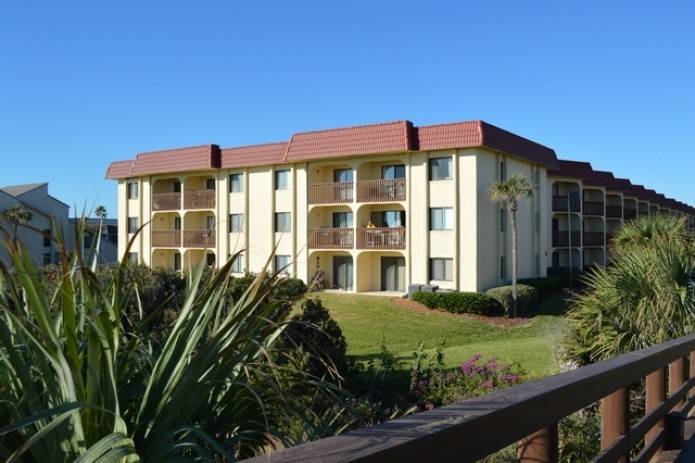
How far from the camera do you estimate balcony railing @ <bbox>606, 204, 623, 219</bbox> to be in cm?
5362

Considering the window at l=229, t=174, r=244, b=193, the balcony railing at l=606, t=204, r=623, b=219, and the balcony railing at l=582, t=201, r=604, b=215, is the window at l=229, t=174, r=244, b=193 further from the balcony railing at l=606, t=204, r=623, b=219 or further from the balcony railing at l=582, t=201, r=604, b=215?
the balcony railing at l=606, t=204, r=623, b=219

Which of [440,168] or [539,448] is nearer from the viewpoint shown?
[539,448]

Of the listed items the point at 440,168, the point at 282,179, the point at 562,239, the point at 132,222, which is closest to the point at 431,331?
the point at 440,168

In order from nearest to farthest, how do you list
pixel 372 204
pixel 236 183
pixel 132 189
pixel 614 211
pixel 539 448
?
1. pixel 539 448
2. pixel 372 204
3. pixel 236 183
4. pixel 132 189
5. pixel 614 211

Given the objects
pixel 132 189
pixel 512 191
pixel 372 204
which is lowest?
pixel 372 204

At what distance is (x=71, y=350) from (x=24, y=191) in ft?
236

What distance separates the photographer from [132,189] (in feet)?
160

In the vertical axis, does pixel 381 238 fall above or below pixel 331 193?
below

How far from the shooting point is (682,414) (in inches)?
172

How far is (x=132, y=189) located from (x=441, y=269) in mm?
25980

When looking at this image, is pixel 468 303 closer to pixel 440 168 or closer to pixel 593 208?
pixel 440 168

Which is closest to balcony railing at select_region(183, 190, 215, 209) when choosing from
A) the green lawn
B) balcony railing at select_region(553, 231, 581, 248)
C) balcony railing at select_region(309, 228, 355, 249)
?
balcony railing at select_region(309, 228, 355, 249)

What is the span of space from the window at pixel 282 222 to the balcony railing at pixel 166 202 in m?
8.78

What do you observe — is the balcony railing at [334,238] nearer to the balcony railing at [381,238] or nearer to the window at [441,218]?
the balcony railing at [381,238]
